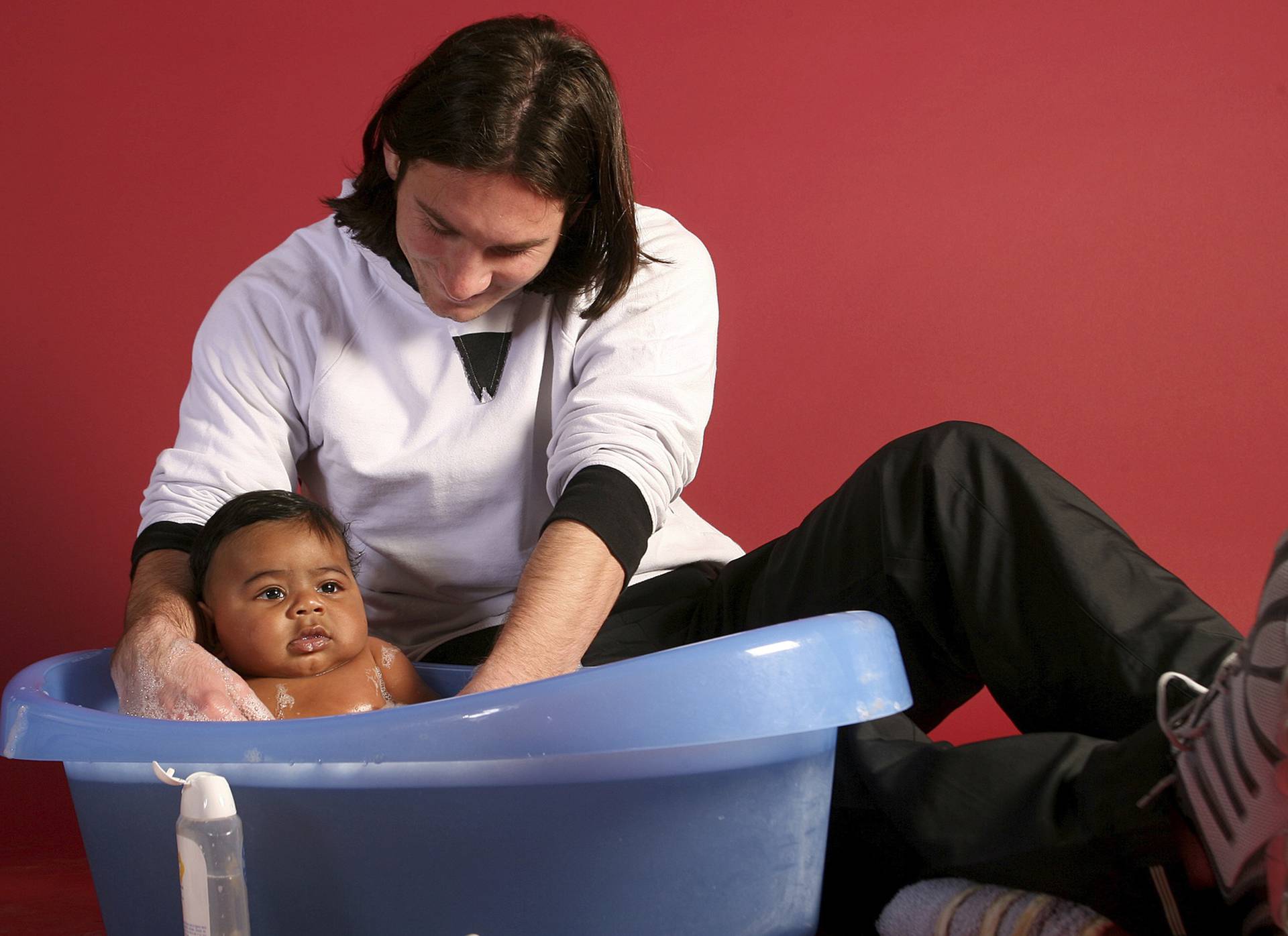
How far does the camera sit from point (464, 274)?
3.89 ft

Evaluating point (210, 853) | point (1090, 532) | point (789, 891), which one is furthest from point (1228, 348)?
point (210, 853)

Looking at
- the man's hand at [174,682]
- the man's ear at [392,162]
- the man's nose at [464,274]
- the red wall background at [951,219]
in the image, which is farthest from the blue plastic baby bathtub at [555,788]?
the red wall background at [951,219]

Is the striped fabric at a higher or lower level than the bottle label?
lower

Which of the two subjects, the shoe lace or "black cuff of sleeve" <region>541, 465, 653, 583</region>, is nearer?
the shoe lace

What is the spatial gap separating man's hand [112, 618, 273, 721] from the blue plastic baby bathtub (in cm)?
12

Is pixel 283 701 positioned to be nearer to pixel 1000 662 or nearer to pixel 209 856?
pixel 209 856

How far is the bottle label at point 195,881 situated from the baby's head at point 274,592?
0.39m

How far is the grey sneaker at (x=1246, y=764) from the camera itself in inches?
26.2

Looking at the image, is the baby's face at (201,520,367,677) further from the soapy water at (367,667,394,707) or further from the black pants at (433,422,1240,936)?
the black pants at (433,422,1240,936)

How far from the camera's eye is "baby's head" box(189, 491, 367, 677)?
120 cm

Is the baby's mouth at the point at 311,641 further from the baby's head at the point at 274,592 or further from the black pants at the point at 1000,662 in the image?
the black pants at the point at 1000,662

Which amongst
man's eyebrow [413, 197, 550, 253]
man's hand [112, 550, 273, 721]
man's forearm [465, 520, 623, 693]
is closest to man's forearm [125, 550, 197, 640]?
man's hand [112, 550, 273, 721]

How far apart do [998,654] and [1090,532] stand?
0.12 metres

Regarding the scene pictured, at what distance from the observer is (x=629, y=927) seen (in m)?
0.84
